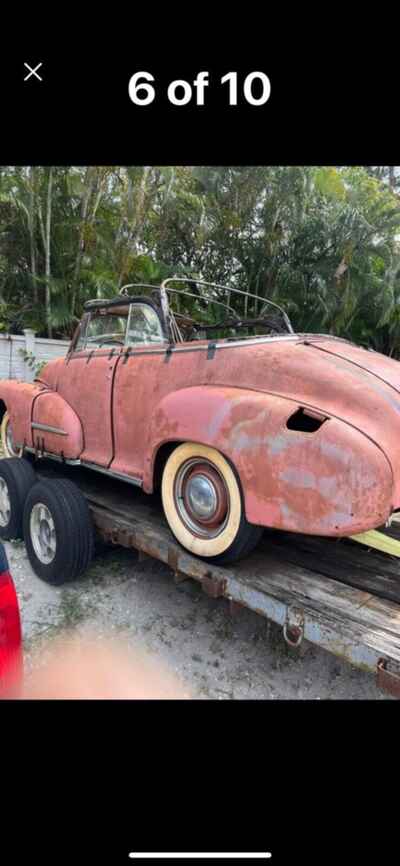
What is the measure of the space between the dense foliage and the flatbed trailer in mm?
8022

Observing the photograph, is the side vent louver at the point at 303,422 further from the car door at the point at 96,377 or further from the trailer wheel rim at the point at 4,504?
the trailer wheel rim at the point at 4,504

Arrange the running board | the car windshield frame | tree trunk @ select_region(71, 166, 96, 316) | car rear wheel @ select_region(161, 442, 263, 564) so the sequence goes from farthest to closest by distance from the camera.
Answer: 1. tree trunk @ select_region(71, 166, 96, 316)
2. the car windshield frame
3. the running board
4. car rear wheel @ select_region(161, 442, 263, 564)

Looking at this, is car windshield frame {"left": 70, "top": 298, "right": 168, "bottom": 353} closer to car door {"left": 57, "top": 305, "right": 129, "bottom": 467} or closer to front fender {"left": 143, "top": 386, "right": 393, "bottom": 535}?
car door {"left": 57, "top": 305, "right": 129, "bottom": 467}

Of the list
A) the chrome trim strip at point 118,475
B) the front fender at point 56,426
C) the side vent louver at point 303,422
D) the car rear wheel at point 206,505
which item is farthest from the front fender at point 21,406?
the side vent louver at point 303,422

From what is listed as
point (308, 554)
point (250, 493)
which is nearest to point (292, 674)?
point (308, 554)

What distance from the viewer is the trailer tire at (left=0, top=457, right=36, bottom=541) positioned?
162 inches

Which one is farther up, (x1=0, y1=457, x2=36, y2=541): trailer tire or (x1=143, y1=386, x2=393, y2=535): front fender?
(x1=143, y1=386, x2=393, y2=535): front fender

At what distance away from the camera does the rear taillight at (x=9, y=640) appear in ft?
5.28

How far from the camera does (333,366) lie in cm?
247

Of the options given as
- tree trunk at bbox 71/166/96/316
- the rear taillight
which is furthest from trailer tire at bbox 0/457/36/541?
tree trunk at bbox 71/166/96/316

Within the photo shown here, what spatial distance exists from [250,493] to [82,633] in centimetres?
168

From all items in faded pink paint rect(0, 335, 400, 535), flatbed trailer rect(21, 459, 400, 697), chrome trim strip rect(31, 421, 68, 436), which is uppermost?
faded pink paint rect(0, 335, 400, 535)

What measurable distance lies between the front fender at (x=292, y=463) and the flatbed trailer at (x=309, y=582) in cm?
42

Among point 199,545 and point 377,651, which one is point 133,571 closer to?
point 199,545
